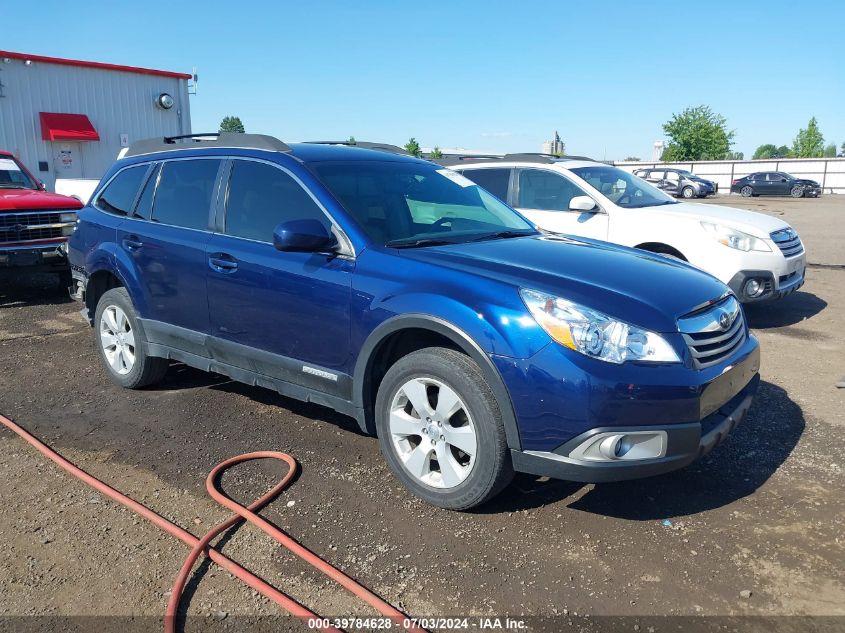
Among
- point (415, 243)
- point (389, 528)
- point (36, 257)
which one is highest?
point (415, 243)

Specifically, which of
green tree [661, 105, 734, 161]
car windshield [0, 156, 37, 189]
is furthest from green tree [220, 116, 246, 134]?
car windshield [0, 156, 37, 189]

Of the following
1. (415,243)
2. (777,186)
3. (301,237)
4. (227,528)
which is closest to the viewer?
(227,528)

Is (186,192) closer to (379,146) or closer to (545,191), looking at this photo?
(379,146)

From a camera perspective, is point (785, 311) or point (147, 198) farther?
point (785, 311)

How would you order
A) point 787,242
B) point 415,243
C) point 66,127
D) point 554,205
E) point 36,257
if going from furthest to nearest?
point 66,127 < point 36,257 < point 554,205 < point 787,242 < point 415,243

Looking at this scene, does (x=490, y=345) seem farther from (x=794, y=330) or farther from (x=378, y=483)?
(x=794, y=330)

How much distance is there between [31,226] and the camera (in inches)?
353

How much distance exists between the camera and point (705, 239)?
7113 millimetres

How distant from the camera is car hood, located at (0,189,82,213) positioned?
884cm

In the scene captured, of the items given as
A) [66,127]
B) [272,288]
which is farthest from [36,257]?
[66,127]

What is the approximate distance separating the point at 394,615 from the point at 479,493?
78 cm

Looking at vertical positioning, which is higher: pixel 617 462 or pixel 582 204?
pixel 582 204

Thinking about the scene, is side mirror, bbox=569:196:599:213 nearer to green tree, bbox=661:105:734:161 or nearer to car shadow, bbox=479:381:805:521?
car shadow, bbox=479:381:805:521

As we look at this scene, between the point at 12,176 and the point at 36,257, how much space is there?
2.21 m
